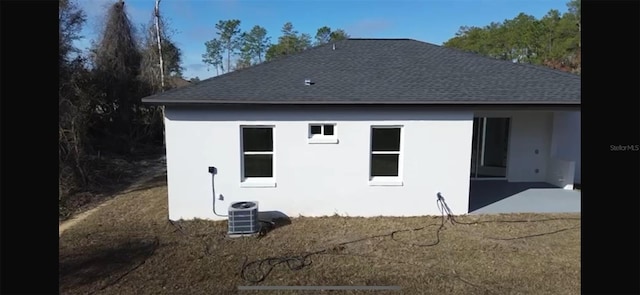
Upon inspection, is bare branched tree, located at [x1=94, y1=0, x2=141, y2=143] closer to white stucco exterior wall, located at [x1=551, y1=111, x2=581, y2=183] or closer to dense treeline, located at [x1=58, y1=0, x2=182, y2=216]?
dense treeline, located at [x1=58, y1=0, x2=182, y2=216]

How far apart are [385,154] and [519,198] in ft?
12.2

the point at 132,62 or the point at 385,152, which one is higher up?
the point at 132,62

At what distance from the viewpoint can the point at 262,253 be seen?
6.11m

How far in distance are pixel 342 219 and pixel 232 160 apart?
261 cm

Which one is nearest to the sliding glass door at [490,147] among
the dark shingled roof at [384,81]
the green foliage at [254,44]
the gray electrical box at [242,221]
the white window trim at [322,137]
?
the dark shingled roof at [384,81]

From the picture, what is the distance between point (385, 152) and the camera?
802 cm

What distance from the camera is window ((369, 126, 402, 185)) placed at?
26.3ft

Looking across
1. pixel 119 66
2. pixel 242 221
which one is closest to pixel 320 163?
pixel 242 221

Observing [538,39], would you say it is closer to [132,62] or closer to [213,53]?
[213,53]

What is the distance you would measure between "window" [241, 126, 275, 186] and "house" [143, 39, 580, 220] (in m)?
0.02

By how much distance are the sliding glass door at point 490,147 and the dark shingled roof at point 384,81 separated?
1671 millimetres

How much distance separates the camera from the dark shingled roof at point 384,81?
7.53 metres

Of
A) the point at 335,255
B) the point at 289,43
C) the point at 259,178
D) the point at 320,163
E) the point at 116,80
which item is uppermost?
the point at 289,43

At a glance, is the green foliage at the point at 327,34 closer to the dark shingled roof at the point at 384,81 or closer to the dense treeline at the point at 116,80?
the dense treeline at the point at 116,80
